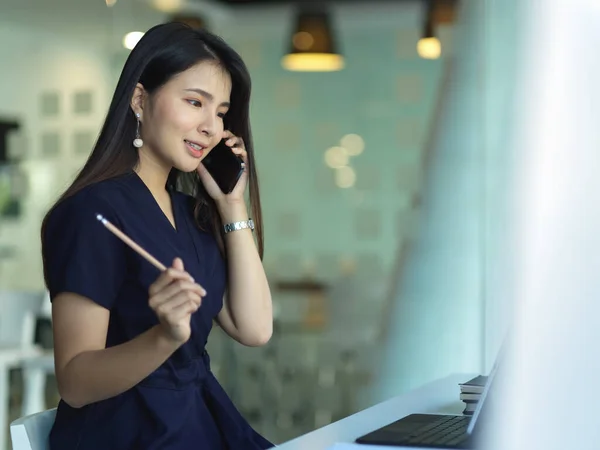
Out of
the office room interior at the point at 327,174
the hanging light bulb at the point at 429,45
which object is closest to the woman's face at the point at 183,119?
the office room interior at the point at 327,174

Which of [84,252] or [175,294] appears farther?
[84,252]

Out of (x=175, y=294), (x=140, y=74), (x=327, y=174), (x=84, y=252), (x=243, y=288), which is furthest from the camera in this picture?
(x=327, y=174)

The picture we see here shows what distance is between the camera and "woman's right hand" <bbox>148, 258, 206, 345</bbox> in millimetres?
1222

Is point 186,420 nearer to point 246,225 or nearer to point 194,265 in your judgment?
point 194,265

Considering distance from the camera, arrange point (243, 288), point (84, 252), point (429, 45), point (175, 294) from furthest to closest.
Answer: point (429, 45), point (243, 288), point (84, 252), point (175, 294)

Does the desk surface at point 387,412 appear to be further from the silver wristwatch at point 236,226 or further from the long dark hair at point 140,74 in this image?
the long dark hair at point 140,74

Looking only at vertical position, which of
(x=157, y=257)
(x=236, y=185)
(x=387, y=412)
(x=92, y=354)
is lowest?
(x=387, y=412)

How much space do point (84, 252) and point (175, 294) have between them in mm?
313

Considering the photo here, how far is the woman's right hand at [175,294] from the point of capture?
1.22 m

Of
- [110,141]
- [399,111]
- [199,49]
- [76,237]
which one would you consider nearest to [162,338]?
[76,237]

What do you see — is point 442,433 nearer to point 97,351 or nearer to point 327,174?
point 97,351

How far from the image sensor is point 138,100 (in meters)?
1.66

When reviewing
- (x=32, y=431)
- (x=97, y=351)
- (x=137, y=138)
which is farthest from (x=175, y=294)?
(x=137, y=138)

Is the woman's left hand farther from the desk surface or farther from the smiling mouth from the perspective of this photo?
the desk surface
